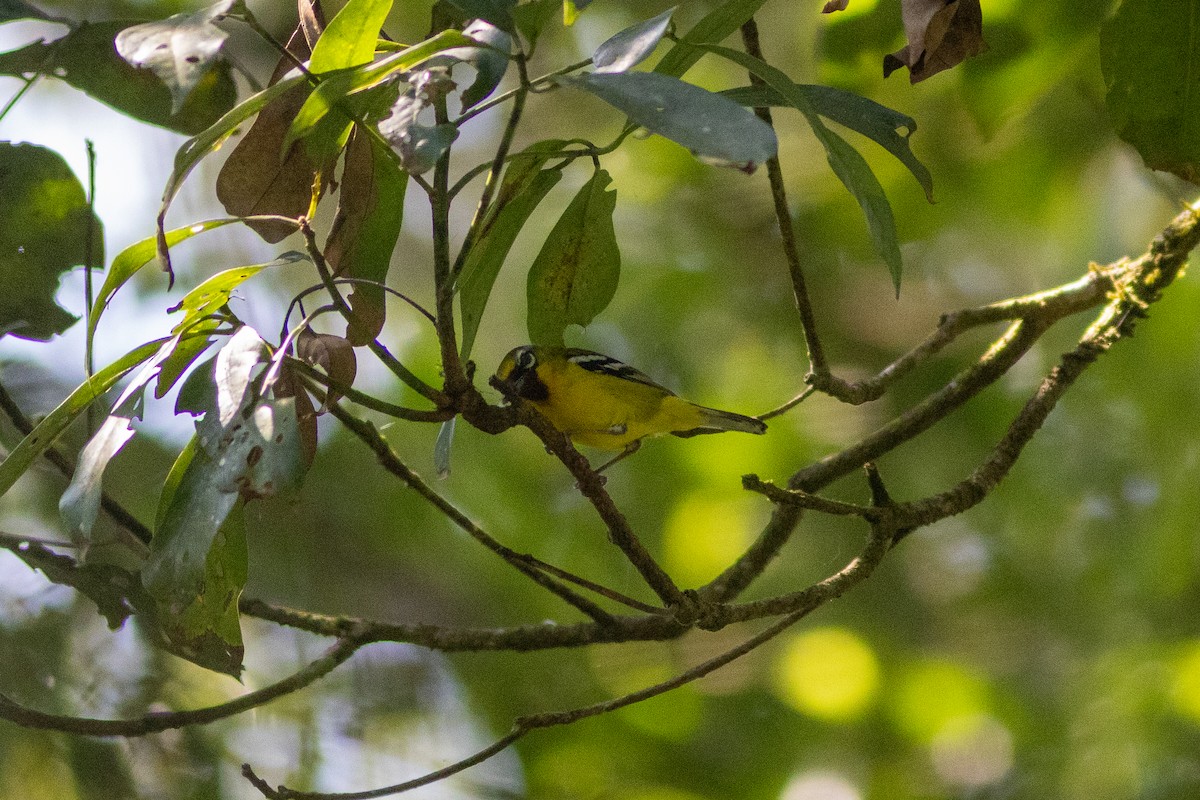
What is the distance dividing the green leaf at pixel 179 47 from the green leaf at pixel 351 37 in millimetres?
159

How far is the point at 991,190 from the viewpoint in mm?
5371

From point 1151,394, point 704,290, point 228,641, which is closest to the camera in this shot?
point 228,641

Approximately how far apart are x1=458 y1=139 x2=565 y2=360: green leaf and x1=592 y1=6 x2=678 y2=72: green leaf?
498 mm

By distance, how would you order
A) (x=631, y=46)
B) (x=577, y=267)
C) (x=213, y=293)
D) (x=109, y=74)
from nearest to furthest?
(x=631, y=46)
(x=213, y=293)
(x=577, y=267)
(x=109, y=74)

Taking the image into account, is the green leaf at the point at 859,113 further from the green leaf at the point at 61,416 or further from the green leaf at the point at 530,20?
the green leaf at the point at 61,416

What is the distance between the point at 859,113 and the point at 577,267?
0.81 meters

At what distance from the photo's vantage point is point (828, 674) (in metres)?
5.55

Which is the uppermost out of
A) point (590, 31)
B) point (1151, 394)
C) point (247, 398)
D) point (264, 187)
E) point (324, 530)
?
point (590, 31)

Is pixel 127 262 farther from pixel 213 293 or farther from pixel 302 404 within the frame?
pixel 302 404

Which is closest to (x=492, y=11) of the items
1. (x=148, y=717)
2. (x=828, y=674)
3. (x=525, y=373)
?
(x=148, y=717)

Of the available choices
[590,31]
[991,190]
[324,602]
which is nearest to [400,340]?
[324,602]

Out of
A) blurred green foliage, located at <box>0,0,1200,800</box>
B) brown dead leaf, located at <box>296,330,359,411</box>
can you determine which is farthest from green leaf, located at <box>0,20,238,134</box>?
blurred green foliage, located at <box>0,0,1200,800</box>

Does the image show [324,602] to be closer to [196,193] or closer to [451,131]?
[196,193]

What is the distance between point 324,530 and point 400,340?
1.22 m
